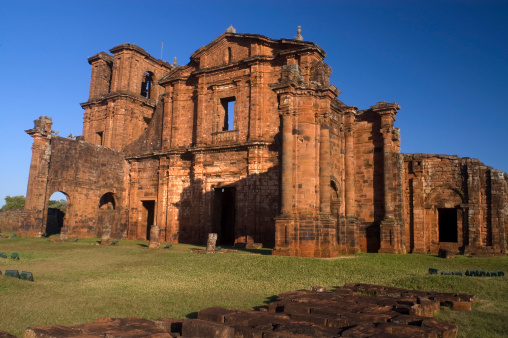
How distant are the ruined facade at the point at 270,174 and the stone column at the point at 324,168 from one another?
0.04 m

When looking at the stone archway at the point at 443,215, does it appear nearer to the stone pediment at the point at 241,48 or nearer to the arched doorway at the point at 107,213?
the stone pediment at the point at 241,48

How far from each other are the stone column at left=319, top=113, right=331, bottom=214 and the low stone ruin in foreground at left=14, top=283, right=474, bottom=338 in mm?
7946

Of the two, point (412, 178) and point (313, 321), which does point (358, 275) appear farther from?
point (412, 178)

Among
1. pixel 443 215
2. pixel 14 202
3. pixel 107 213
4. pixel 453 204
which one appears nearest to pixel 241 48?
pixel 107 213

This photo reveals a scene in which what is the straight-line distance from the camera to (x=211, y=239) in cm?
1595

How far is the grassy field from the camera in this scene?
6.27 metres

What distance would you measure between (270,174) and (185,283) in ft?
37.0

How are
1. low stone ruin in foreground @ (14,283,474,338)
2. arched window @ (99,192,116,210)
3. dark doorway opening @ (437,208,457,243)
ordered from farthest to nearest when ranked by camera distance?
arched window @ (99,192,116,210)
dark doorway opening @ (437,208,457,243)
low stone ruin in foreground @ (14,283,474,338)

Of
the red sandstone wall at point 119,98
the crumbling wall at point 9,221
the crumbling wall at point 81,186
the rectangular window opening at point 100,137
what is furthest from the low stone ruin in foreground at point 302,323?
the crumbling wall at point 9,221

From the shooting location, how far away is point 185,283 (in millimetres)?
9367

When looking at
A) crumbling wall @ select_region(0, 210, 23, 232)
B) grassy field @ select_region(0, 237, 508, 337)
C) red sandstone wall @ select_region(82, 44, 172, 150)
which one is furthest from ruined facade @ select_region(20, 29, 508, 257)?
crumbling wall @ select_region(0, 210, 23, 232)

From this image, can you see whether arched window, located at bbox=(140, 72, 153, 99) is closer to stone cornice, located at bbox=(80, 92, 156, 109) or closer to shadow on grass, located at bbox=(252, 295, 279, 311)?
stone cornice, located at bbox=(80, 92, 156, 109)

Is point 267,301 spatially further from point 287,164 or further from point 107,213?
point 107,213

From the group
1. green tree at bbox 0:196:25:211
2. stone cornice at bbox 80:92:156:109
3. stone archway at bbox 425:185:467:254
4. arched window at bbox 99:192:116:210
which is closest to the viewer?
stone archway at bbox 425:185:467:254
